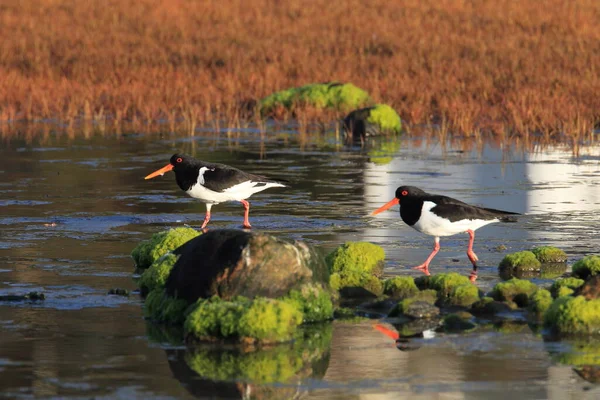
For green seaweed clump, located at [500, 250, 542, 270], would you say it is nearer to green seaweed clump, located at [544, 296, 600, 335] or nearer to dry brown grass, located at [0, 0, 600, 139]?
green seaweed clump, located at [544, 296, 600, 335]

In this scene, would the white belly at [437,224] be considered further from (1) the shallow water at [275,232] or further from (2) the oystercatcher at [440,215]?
(1) the shallow water at [275,232]

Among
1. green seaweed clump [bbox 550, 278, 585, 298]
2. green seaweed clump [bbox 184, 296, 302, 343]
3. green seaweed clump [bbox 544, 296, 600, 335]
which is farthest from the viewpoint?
green seaweed clump [bbox 550, 278, 585, 298]

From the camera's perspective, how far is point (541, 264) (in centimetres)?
1170

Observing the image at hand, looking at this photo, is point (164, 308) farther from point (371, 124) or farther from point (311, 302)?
point (371, 124)

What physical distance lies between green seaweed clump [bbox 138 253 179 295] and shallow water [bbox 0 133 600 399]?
0.75 ft

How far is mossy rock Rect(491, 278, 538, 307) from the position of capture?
9883 millimetres

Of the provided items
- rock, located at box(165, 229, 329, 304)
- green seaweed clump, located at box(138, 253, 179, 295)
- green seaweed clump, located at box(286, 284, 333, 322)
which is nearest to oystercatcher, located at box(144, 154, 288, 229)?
green seaweed clump, located at box(138, 253, 179, 295)

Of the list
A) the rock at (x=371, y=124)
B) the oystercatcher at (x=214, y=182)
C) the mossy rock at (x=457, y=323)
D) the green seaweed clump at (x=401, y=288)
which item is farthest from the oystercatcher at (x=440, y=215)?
the rock at (x=371, y=124)

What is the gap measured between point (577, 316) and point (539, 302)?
0.59 meters

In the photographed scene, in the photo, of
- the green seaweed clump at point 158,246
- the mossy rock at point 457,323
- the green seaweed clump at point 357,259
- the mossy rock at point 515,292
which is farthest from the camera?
the green seaweed clump at point 158,246

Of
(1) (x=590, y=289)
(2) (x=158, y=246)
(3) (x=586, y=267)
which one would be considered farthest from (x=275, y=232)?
(1) (x=590, y=289)

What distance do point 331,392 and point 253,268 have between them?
2.01 metres

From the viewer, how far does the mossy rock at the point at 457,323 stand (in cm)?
920

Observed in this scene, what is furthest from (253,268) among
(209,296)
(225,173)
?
(225,173)
